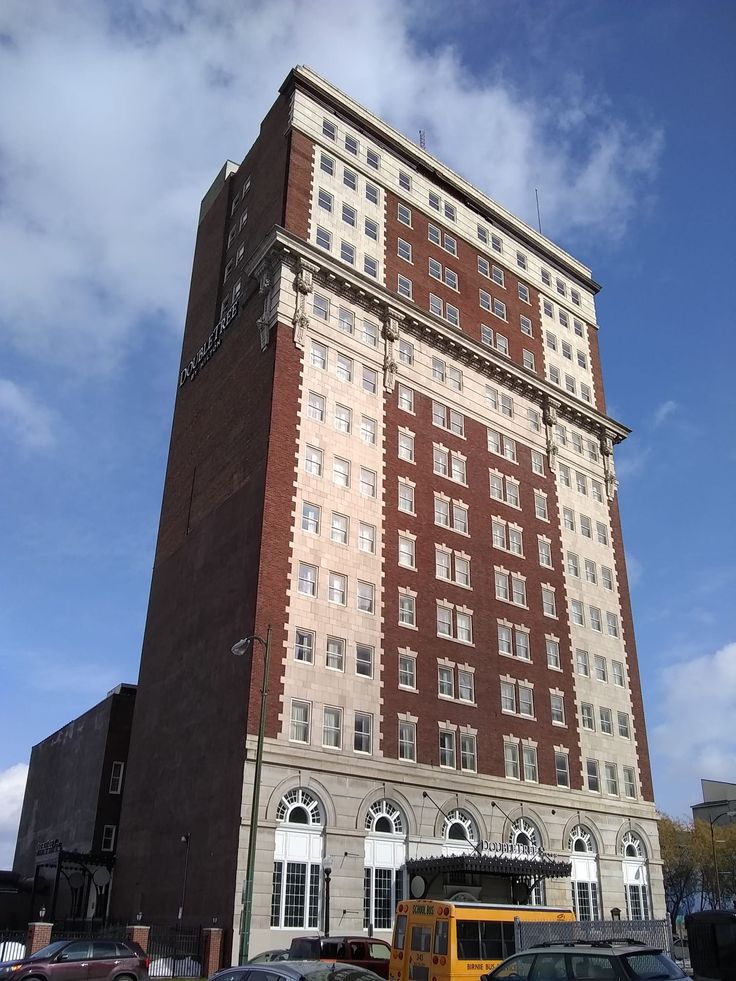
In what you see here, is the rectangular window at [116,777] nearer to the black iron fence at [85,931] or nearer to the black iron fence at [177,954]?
the black iron fence at [85,931]

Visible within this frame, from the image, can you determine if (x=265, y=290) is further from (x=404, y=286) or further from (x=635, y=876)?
(x=635, y=876)

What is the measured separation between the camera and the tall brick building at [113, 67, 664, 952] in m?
41.0

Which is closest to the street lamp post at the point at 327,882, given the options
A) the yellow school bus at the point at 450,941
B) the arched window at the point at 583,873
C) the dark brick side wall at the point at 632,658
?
the yellow school bus at the point at 450,941

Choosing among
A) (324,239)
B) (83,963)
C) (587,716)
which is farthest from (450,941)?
(324,239)

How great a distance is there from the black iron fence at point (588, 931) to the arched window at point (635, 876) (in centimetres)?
2709

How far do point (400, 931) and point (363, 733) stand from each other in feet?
51.8

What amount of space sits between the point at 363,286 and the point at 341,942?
37.6 m

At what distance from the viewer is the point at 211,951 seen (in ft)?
113

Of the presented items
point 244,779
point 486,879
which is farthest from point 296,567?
point 486,879

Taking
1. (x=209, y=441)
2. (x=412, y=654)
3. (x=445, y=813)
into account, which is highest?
(x=209, y=441)

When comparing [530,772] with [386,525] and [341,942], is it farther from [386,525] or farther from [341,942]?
[341,942]

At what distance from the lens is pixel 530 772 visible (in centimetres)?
4962

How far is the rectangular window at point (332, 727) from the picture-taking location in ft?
137

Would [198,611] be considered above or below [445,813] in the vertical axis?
above
